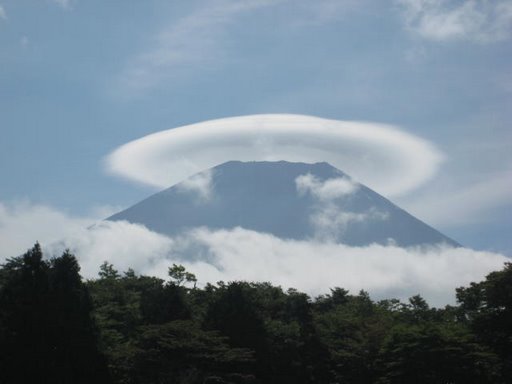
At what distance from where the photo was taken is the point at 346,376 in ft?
117

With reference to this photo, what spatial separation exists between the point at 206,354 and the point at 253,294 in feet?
45.3

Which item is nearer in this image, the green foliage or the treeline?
the green foliage

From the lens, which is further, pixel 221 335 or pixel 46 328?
pixel 221 335

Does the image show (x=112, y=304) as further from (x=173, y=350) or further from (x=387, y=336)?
(x=387, y=336)

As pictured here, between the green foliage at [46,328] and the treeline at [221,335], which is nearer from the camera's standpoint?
the green foliage at [46,328]

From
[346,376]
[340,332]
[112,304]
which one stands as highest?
[112,304]

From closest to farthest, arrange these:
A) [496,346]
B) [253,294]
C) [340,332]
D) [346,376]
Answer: [496,346] < [346,376] < [340,332] < [253,294]

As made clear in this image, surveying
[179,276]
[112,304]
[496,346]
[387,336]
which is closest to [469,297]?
[496,346]

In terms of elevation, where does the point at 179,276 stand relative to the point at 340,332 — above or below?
above

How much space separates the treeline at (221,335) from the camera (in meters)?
23.9

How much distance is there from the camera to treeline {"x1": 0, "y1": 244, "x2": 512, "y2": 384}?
2391 cm

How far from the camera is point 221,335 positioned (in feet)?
109

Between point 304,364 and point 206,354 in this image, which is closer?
point 206,354

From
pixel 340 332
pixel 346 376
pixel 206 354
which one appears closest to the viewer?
pixel 206 354
